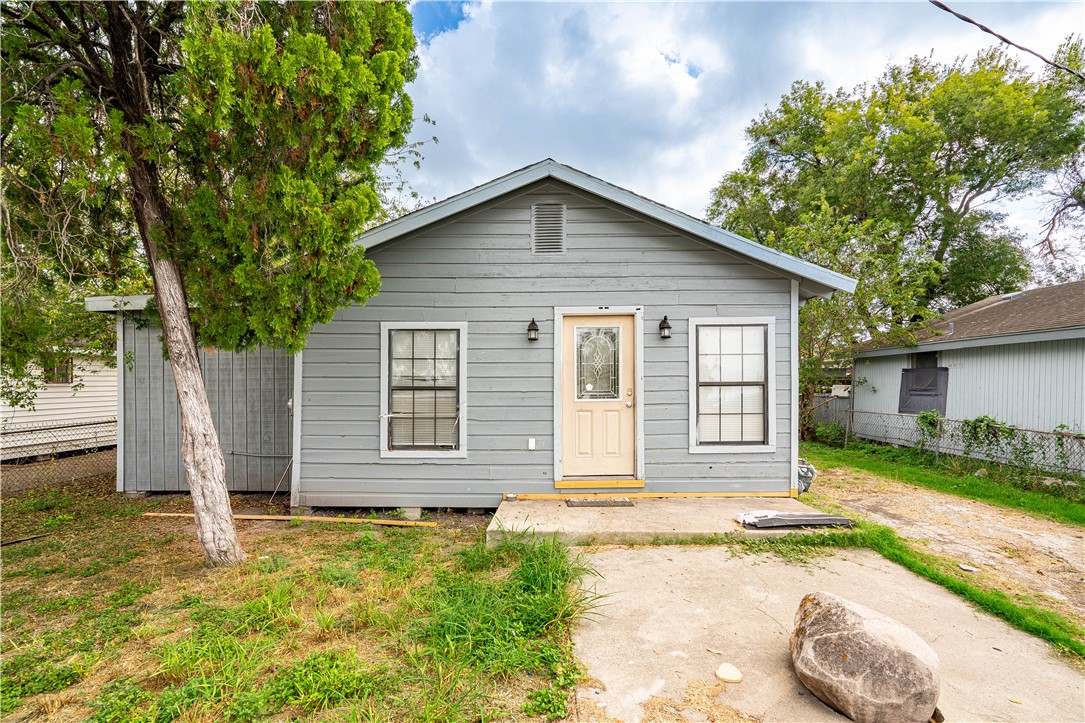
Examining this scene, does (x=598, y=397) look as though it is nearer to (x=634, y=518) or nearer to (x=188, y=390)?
(x=634, y=518)

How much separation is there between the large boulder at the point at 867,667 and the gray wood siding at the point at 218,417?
5.95 meters

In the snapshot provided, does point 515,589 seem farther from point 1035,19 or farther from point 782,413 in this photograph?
point 1035,19

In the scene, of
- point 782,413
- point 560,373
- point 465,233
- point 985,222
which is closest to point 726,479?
point 782,413

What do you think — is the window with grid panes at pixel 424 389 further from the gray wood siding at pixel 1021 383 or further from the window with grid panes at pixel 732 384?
the gray wood siding at pixel 1021 383

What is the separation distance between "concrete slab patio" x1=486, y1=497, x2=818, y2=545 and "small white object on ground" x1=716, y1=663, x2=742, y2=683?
154 cm

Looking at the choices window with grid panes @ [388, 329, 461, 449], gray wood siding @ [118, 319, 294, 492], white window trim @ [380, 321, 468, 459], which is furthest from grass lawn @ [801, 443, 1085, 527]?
gray wood siding @ [118, 319, 294, 492]

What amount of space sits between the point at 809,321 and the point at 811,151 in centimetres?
1135

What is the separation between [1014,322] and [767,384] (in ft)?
23.3

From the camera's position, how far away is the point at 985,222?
14547mm

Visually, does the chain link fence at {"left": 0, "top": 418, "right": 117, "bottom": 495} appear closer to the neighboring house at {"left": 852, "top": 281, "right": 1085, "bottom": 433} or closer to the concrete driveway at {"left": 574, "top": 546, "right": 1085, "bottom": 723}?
the concrete driveway at {"left": 574, "top": 546, "right": 1085, "bottom": 723}

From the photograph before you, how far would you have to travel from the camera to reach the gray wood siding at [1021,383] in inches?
272

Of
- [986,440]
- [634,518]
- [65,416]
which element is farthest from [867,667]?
[65,416]

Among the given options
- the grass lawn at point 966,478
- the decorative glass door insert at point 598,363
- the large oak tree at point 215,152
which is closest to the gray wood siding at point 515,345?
the decorative glass door insert at point 598,363

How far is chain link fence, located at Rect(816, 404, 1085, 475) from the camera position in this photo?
6.20 metres
